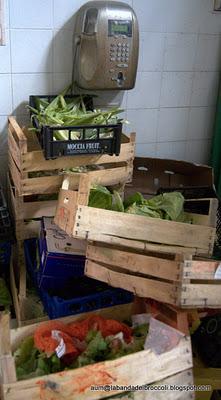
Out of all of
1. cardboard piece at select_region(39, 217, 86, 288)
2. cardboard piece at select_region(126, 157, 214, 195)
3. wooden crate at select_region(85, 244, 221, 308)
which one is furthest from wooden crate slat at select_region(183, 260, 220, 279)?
cardboard piece at select_region(126, 157, 214, 195)

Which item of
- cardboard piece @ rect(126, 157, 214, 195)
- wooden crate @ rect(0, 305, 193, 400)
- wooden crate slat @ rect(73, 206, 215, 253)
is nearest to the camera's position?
wooden crate @ rect(0, 305, 193, 400)

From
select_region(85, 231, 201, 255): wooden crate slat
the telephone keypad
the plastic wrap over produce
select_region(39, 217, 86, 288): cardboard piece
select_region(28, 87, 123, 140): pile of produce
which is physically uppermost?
the telephone keypad

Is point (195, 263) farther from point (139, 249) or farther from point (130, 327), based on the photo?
point (130, 327)

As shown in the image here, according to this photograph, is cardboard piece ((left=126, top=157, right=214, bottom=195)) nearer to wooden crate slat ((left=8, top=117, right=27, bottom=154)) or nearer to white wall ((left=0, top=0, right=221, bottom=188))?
white wall ((left=0, top=0, right=221, bottom=188))

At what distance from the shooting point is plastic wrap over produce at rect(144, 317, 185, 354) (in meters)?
1.30

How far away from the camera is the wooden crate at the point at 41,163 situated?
1.71 meters

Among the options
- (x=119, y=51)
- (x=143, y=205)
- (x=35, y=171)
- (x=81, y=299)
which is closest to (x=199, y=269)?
(x=143, y=205)

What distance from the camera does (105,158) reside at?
6.04ft

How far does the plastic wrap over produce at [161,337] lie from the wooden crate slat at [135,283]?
0.29 feet

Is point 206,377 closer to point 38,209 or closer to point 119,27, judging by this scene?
point 38,209

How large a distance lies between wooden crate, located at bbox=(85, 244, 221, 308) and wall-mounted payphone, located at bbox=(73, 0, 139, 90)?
0.92 meters

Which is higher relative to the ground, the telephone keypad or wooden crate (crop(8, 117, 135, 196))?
the telephone keypad

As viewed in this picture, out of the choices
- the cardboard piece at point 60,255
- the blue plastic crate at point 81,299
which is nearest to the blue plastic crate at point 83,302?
the blue plastic crate at point 81,299

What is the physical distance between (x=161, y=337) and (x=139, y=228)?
378 mm
